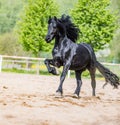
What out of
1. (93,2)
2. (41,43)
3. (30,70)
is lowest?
(30,70)

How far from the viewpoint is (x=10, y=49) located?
36.8 metres

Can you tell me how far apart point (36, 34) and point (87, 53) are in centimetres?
1697

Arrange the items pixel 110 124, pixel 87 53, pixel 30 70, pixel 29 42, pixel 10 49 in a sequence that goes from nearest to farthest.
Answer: pixel 110 124 < pixel 87 53 < pixel 30 70 < pixel 29 42 < pixel 10 49

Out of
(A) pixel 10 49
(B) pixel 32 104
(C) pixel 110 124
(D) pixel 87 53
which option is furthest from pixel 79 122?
(A) pixel 10 49

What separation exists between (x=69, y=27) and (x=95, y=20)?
15.9 m

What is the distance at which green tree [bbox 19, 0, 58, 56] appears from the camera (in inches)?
988

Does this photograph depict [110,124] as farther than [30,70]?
No

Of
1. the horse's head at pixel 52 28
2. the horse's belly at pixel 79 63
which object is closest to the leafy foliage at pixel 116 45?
the horse's belly at pixel 79 63

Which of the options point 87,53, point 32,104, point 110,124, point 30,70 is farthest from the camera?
point 30,70

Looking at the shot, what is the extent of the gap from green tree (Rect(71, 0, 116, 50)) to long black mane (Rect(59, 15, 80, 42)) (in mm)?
14965

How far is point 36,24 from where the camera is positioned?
25.7 meters

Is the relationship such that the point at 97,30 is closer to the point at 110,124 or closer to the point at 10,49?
the point at 10,49

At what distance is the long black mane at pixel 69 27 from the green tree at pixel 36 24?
52.7 ft

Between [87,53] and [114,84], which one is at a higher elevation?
[87,53]
